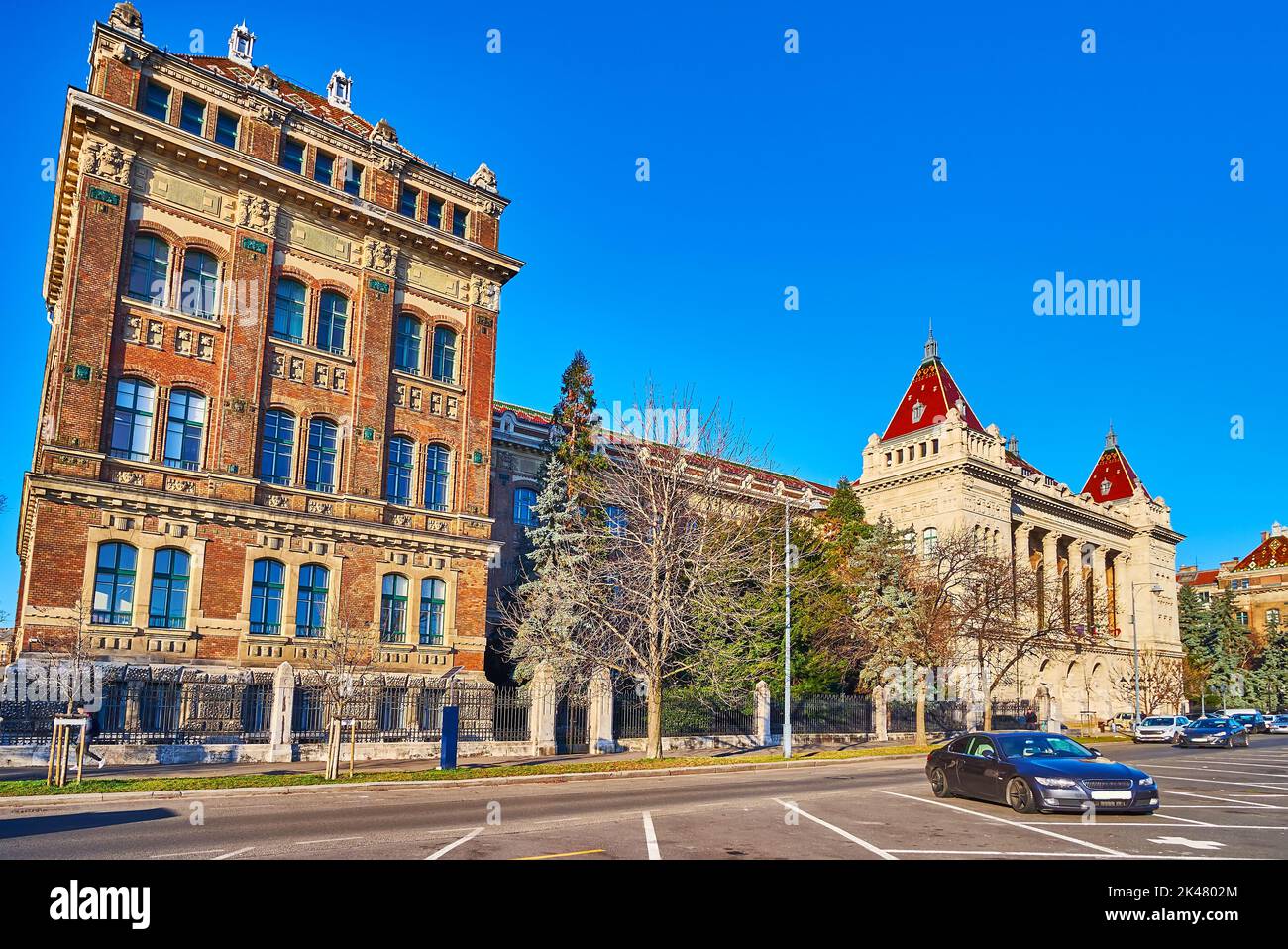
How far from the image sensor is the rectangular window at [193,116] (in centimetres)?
3256

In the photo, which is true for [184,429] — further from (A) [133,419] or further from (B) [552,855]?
(B) [552,855]

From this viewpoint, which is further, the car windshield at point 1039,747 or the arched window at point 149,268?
the arched window at point 149,268

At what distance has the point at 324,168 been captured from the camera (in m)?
36.2

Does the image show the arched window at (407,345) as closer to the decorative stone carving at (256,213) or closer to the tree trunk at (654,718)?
the decorative stone carving at (256,213)

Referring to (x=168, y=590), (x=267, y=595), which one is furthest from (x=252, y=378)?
(x=168, y=590)

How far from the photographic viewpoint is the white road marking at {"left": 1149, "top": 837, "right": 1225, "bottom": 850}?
11.6 meters

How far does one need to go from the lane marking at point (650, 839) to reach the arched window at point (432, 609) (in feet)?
75.6

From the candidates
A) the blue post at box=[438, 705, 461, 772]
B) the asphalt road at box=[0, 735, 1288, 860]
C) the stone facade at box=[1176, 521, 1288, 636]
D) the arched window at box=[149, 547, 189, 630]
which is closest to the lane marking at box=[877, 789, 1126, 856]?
the asphalt road at box=[0, 735, 1288, 860]

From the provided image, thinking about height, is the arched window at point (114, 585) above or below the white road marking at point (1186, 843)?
above

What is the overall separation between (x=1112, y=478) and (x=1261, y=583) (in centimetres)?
3807

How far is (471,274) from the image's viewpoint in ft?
131

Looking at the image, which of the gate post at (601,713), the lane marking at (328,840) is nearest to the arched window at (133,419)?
the gate post at (601,713)

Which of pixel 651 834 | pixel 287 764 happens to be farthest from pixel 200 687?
pixel 651 834
